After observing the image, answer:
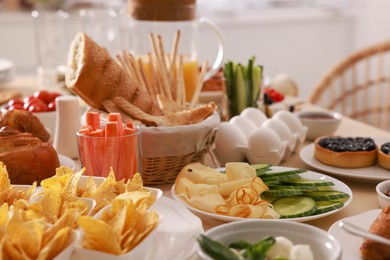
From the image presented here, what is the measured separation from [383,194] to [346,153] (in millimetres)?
229

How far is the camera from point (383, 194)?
119 centimetres

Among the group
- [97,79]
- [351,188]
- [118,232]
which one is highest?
[97,79]

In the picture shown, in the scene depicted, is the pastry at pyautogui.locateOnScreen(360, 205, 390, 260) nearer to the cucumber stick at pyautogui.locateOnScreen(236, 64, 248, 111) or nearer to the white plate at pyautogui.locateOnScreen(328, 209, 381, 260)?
the white plate at pyautogui.locateOnScreen(328, 209, 381, 260)

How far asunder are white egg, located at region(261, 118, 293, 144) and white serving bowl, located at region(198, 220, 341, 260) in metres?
0.59

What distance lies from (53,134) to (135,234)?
2.91 feet

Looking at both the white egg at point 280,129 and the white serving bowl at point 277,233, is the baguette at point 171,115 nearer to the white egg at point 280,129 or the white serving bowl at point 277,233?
the white egg at point 280,129

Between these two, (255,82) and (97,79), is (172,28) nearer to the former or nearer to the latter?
(255,82)

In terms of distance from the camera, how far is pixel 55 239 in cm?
84

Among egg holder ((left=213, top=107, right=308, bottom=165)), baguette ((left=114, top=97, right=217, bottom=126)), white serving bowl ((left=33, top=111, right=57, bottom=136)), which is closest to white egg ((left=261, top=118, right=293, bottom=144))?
egg holder ((left=213, top=107, right=308, bottom=165))

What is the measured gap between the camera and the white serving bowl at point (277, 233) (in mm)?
894

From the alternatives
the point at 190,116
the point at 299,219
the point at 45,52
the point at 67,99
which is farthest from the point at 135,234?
the point at 45,52

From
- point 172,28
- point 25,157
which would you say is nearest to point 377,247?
point 25,157

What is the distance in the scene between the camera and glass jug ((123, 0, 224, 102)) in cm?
183

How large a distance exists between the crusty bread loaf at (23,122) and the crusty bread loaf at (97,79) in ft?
0.37
